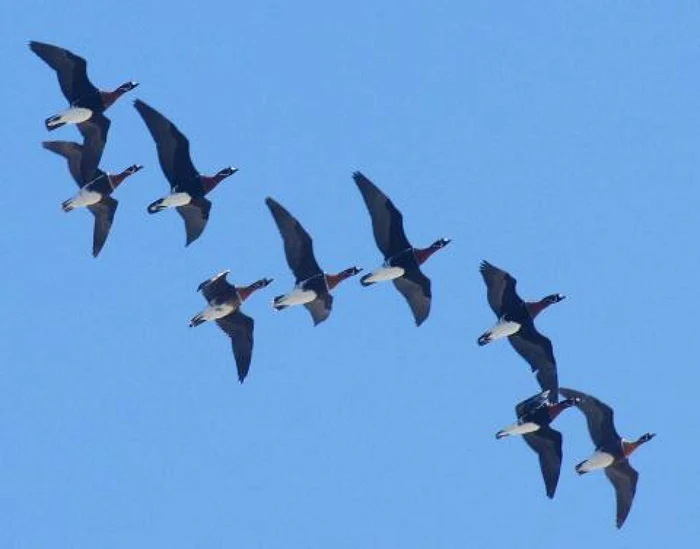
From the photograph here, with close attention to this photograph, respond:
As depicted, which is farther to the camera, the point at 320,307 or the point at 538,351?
the point at 538,351

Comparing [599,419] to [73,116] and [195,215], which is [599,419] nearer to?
[195,215]

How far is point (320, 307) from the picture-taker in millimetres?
123375

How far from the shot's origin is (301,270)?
12238 centimetres

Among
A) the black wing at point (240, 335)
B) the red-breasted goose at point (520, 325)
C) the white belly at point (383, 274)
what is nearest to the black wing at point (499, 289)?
the red-breasted goose at point (520, 325)

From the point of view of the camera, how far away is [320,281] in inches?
4830

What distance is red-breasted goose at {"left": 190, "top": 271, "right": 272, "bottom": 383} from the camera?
12275 centimetres

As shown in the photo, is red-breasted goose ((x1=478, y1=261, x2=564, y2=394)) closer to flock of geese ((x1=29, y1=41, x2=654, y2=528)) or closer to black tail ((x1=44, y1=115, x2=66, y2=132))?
flock of geese ((x1=29, y1=41, x2=654, y2=528))

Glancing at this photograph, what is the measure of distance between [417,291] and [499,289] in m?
3.33

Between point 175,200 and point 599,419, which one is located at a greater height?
point 175,200

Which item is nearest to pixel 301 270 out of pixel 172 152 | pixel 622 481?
pixel 172 152

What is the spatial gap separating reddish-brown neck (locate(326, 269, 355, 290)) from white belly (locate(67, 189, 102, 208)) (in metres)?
10.3

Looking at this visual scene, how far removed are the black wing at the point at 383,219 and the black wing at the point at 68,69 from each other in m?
11.4

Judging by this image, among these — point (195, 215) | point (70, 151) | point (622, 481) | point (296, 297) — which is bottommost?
point (622, 481)

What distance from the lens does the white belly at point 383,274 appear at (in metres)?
122
